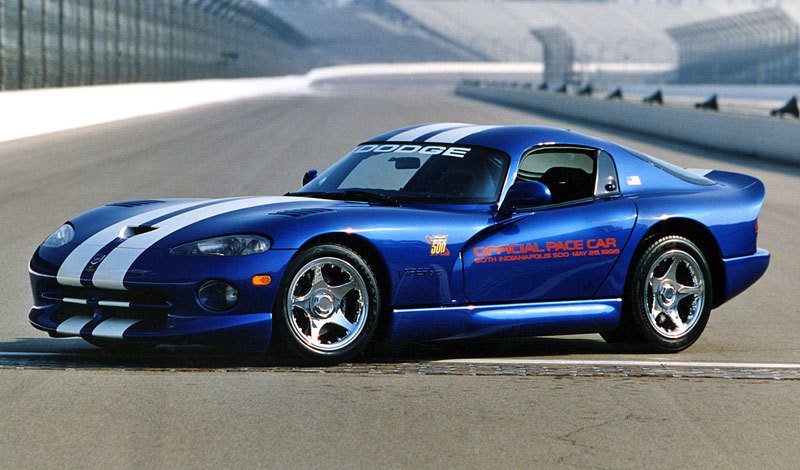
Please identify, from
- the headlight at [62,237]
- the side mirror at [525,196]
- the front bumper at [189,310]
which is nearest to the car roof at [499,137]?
the side mirror at [525,196]

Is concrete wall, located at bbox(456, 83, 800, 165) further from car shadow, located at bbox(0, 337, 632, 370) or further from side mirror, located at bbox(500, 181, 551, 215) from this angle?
side mirror, located at bbox(500, 181, 551, 215)

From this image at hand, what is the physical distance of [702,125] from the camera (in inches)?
1255

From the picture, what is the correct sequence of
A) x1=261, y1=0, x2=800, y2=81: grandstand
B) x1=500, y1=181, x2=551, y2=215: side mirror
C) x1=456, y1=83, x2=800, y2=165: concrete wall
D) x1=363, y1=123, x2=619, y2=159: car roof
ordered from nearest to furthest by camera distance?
x1=500, y1=181, x2=551, y2=215: side mirror → x1=363, y1=123, x2=619, y2=159: car roof → x1=456, y1=83, x2=800, y2=165: concrete wall → x1=261, y1=0, x2=800, y2=81: grandstand

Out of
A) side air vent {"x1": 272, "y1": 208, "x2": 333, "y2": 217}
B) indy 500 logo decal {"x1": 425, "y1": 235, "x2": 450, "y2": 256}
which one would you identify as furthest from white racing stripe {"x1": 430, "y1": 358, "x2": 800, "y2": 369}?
side air vent {"x1": 272, "y1": 208, "x2": 333, "y2": 217}

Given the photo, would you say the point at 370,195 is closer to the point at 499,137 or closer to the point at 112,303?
the point at 499,137

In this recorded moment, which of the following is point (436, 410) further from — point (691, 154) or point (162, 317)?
point (691, 154)

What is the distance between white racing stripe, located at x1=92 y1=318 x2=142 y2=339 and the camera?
6.30 m

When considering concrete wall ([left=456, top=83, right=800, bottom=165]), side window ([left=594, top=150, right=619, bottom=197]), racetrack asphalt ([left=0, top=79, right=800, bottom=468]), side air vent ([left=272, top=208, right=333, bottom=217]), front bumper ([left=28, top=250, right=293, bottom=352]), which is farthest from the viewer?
concrete wall ([left=456, top=83, right=800, bottom=165])

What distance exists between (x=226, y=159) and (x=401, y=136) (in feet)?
53.0

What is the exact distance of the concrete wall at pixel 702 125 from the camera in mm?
27047

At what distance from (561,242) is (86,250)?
8.08 feet

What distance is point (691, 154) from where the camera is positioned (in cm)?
2773

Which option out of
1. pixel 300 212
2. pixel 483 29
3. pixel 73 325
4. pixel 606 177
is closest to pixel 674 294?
pixel 606 177

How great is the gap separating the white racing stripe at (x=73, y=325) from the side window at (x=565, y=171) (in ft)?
8.70
